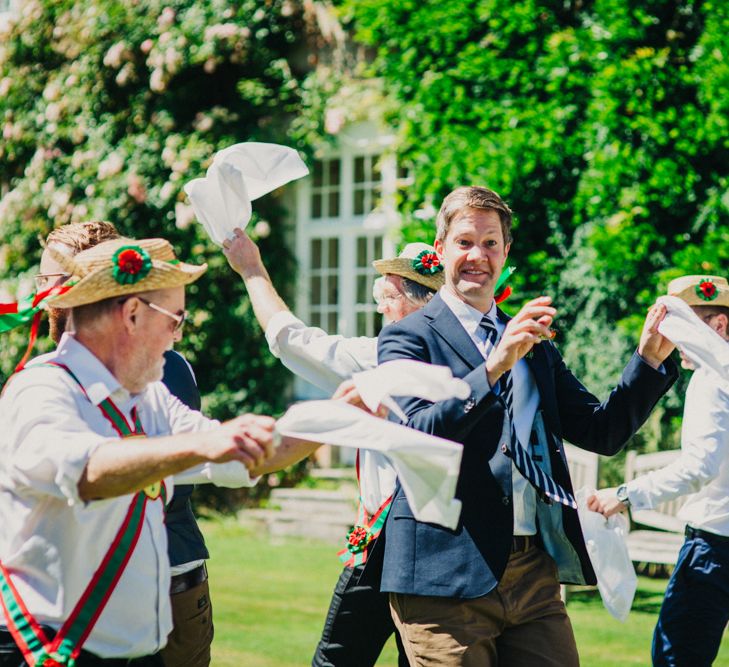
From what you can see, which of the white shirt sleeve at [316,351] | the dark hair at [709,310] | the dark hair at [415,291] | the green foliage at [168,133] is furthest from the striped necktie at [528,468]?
the green foliage at [168,133]

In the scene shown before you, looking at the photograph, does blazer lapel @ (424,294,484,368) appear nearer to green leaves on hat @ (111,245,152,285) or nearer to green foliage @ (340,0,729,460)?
green leaves on hat @ (111,245,152,285)

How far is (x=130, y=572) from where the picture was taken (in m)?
2.82

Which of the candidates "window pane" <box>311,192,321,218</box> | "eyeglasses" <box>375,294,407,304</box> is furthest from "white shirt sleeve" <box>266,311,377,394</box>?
"window pane" <box>311,192,321,218</box>

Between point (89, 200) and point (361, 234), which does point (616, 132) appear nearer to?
point (361, 234)

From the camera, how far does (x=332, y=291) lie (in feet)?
45.7

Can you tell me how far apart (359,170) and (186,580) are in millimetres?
9928

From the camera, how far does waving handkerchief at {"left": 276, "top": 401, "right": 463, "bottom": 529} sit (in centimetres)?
271

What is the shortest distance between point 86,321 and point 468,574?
133 cm

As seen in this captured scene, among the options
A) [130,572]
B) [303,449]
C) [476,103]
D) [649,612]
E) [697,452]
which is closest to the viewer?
[130,572]

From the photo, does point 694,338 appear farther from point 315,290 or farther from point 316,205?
point 316,205

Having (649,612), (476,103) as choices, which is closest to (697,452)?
(649,612)

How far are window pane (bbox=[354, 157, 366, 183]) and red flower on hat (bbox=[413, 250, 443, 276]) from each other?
29.8ft

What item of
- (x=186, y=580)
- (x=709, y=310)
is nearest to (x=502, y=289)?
(x=709, y=310)

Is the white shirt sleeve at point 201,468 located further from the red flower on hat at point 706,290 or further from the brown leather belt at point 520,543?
the red flower on hat at point 706,290
